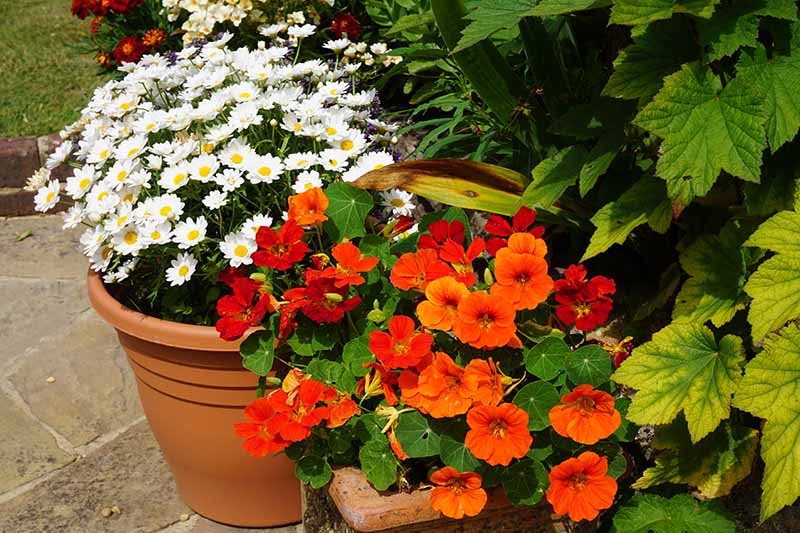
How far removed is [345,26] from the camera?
10.6 ft

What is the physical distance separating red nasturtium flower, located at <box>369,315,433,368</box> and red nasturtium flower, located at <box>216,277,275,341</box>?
0.25m

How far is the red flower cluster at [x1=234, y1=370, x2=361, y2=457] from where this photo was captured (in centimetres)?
169

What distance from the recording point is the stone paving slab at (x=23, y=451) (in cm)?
271

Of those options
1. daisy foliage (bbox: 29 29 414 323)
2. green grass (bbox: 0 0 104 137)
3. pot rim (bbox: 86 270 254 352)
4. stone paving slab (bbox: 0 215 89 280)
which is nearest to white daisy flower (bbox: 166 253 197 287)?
daisy foliage (bbox: 29 29 414 323)

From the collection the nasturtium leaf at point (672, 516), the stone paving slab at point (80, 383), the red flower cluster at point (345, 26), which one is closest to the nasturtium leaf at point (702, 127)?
the nasturtium leaf at point (672, 516)

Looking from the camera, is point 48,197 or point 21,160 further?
point 21,160

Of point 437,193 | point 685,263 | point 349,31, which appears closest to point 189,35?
point 349,31

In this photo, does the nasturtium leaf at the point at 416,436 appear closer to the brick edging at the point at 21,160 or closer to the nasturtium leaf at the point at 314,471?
the nasturtium leaf at the point at 314,471

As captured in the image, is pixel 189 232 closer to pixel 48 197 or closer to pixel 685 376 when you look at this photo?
pixel 48 197

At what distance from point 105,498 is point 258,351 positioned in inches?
40.6

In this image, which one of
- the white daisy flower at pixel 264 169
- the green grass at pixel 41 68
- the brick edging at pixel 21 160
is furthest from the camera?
the green grass at pixel 41 68

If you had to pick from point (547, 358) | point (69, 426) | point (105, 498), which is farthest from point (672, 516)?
point (69, 426)

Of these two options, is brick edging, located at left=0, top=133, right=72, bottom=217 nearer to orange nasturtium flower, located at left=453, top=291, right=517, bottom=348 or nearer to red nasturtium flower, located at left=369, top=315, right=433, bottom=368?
red nasturtium flower, located at left=369, top=315, right=433, bottom=368

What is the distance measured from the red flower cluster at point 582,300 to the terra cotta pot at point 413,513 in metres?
0.35
